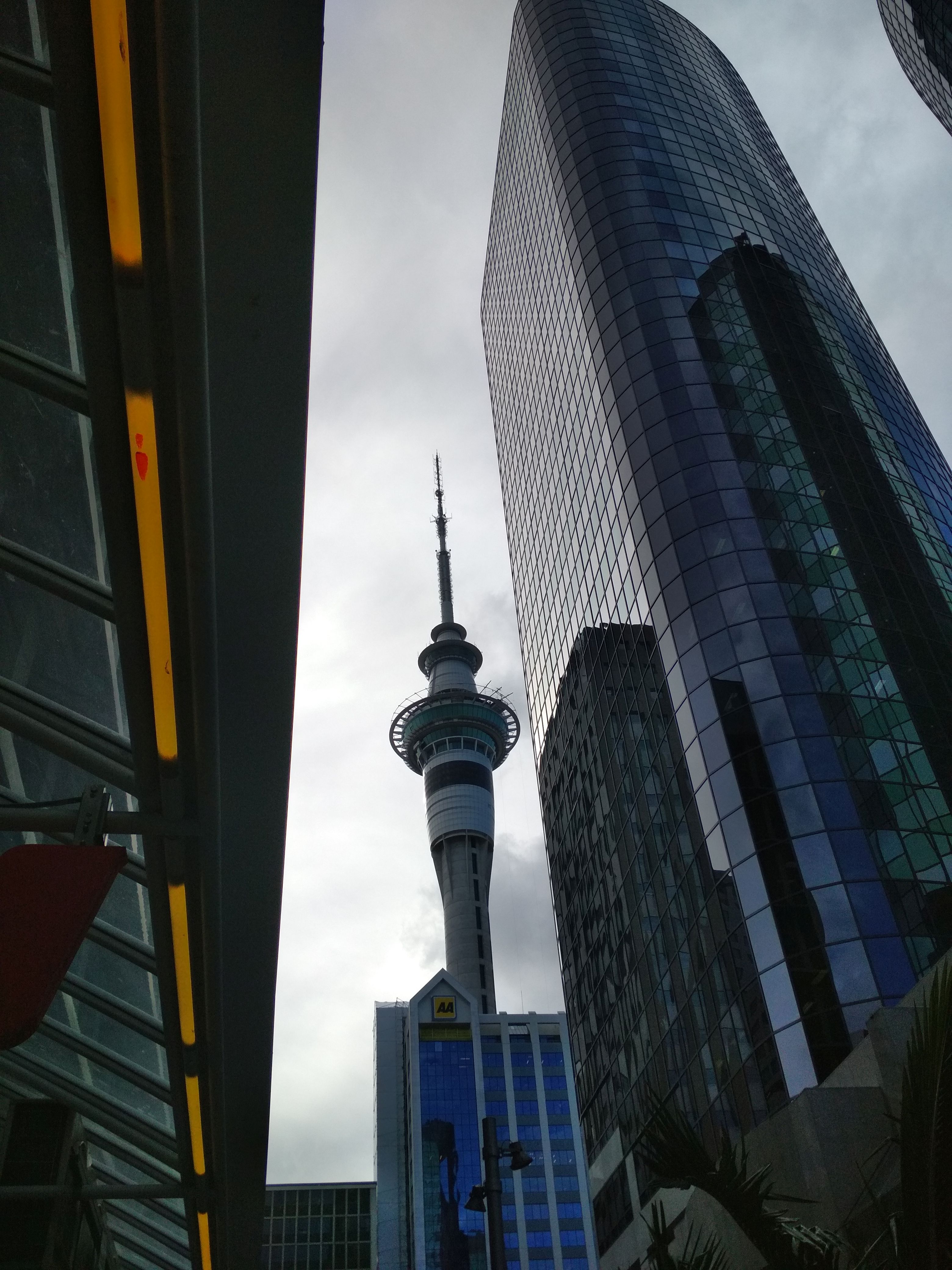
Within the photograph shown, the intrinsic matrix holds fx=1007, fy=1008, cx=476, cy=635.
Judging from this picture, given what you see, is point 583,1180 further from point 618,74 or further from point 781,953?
point 618,74

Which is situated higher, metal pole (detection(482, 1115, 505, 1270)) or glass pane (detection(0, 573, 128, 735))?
glass pane (detection(0, 573, 128, 735))

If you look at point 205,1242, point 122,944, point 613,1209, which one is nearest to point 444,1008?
point 613,1209

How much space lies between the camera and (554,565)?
58.2 meters

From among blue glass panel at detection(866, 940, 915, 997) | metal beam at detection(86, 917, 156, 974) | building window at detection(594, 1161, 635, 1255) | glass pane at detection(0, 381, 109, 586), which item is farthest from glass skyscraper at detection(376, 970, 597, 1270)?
glass pane at detection(0, 381, 109, 586)

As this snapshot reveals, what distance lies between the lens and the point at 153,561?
5.31 meters

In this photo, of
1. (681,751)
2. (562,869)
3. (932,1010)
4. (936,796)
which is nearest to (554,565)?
(562,869)

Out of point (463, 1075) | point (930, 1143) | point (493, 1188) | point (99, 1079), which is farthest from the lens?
point (463, 1075)

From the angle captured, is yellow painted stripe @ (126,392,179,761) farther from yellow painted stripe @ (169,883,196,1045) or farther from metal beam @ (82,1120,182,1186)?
metal beam @ (82,1120,182,1186)

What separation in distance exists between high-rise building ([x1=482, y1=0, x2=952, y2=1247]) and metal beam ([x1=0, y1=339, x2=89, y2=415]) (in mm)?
28059

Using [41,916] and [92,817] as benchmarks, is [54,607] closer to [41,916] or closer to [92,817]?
[92,817]

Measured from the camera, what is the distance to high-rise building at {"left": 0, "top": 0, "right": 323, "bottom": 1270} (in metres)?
3.79

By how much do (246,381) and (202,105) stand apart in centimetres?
113

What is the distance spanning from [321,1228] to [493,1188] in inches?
3712

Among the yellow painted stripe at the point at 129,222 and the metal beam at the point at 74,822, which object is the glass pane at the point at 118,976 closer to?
the metal beam at the point at 74,822
